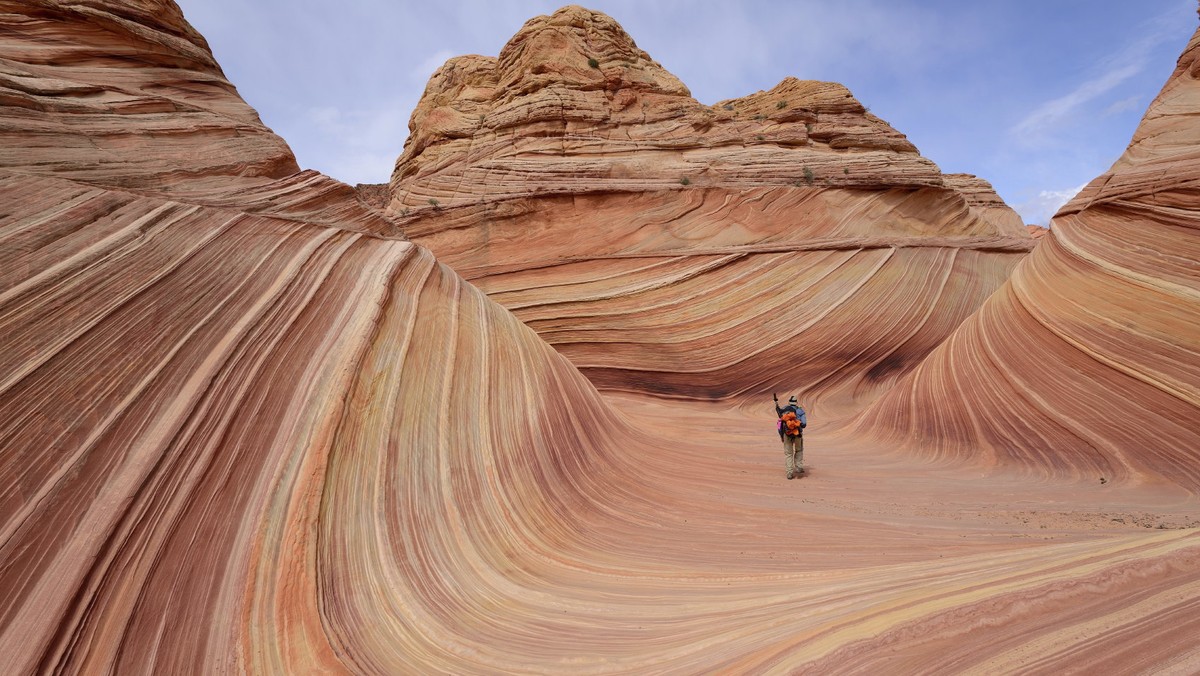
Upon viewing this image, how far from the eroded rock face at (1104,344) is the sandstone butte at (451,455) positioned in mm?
41

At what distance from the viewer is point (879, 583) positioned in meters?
3.15

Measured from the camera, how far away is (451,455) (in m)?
4.75

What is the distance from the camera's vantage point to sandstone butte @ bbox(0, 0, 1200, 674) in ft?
8.95

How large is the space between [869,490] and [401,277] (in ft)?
18.5

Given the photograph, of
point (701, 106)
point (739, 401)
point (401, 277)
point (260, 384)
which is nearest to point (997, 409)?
point (739, 401)

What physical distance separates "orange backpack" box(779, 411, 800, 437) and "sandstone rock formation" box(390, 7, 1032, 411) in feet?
19.1

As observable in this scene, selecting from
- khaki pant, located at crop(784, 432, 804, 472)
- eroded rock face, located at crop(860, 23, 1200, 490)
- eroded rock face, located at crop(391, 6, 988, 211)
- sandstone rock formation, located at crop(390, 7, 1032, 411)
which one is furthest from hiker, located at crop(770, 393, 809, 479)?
eroded rock face, located at crop(391, 6, 988, 211)

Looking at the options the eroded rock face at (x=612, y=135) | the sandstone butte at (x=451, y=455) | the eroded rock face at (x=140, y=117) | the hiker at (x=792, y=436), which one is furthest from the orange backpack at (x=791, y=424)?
the eroded rock face at (x=612, y=135)

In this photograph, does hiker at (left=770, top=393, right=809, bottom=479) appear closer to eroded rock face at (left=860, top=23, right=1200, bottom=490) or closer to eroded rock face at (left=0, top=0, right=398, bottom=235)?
eroded rock face at (left=860, top=23, right=1200, bottom=490)

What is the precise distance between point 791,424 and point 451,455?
12.9 ft

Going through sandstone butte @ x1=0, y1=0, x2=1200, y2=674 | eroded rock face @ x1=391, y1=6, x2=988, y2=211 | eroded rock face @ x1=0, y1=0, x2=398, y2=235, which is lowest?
sandstone butte @ x1=0, y1=0, x2=1200, y2=674

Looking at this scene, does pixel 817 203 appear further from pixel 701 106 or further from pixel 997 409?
pixel 997 409

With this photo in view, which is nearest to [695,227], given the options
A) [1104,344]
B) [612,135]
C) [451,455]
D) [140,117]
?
[612,135]

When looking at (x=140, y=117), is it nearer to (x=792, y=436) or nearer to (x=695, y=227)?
(x=792, y=436)
